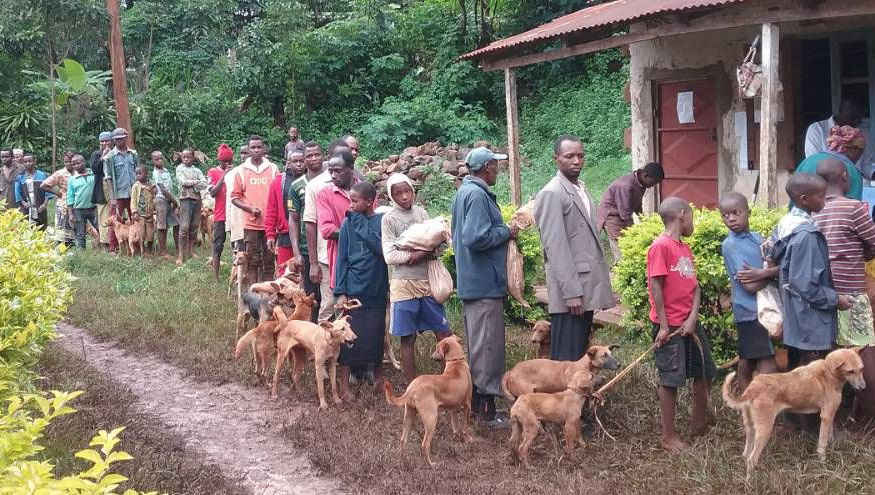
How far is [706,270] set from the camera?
7082mm

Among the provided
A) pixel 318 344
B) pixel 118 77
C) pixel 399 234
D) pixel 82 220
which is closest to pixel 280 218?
pixel 318 344

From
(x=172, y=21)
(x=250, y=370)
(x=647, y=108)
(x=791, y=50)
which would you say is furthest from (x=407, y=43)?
(x=250, y=370)

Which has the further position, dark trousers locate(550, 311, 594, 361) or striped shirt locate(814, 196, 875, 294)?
dark trousers locate(550, 311, 594, 361)

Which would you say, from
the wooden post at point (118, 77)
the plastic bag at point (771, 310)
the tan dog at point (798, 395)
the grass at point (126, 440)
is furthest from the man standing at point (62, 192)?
the tan dog at point (798, 395)

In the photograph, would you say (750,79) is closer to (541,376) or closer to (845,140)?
(845,140)

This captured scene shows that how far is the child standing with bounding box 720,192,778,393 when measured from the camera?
5.60 metres

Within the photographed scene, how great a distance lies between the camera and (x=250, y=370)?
328 inches

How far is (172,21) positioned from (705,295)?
78.8ft

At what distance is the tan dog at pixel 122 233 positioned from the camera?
15.2 metres

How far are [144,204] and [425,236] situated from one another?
986 cm

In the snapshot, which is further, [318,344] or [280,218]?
[280,218]

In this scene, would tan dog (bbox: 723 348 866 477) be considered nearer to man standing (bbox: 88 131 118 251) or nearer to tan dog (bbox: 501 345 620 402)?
tan dog (bbox: 501 345 620 402)

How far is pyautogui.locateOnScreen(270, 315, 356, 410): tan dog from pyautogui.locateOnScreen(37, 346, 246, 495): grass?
3.60ft

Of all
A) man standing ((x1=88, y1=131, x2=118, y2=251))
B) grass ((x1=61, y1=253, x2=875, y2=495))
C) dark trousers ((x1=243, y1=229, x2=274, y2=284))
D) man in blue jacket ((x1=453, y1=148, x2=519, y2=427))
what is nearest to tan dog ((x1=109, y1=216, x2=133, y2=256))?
man standing ((x1=88, y1=131, x2=118, y2=251))
